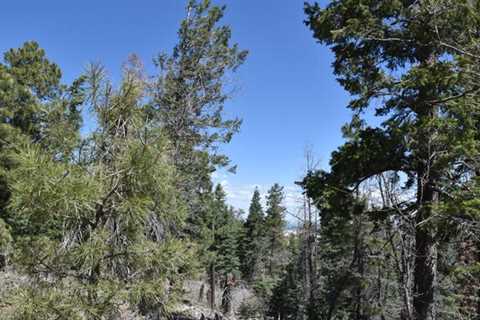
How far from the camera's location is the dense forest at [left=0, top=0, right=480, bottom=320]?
290 centimetres

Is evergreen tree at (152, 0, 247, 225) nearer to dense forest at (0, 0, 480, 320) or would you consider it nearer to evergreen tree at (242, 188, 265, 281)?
dense forest at (0, 0, 480, 320)

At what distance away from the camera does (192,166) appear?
11.0 m

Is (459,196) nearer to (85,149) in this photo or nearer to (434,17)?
(434,17)

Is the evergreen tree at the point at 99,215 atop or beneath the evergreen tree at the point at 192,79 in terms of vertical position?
beneath

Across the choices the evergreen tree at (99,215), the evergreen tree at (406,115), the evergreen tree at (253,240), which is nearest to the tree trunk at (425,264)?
the evergreen tree at (406,115)

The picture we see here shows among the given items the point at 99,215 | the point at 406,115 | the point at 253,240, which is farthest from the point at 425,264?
the point at 253,240

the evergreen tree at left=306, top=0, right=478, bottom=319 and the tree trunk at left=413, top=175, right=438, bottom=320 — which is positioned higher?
the evergreen tree at left=306, top=0, right=478, bottom=319

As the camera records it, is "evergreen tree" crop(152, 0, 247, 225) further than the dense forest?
Yes

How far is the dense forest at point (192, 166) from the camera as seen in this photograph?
2902 mm

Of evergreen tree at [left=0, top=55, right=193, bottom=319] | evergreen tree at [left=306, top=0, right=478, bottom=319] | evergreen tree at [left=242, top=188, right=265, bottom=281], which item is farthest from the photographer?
evergreen tree at [left=242, top=188, right=265, bottom=281]

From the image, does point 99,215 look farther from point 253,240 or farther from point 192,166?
point 253,240

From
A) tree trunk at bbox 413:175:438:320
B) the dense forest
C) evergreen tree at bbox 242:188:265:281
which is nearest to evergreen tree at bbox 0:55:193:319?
the dense forest

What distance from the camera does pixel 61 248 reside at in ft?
9.66

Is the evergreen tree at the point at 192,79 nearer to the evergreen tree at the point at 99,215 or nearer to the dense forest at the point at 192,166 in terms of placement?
the dense forest at the point at 192,166
